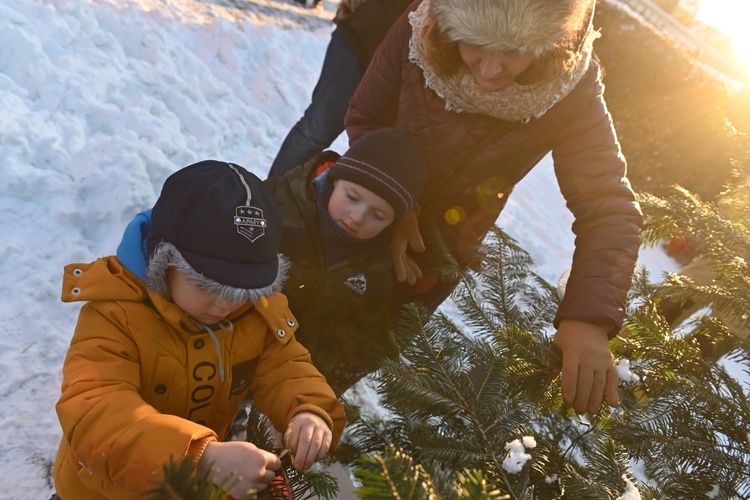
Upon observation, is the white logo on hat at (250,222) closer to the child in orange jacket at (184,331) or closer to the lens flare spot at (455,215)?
the child in orange jacket at (184,331)

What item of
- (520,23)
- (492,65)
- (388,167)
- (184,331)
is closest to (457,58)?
(492,65)

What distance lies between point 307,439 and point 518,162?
42.7 inches

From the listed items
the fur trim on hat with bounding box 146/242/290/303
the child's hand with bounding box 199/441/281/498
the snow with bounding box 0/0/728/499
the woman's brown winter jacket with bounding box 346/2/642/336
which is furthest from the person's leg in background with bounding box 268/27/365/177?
the child's hand with bounding box 199/441/281/498

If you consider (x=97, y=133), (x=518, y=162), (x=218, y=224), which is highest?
(x=518, y=162)

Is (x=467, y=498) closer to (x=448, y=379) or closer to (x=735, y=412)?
(x=448, y=379)

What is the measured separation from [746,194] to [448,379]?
1180 millimetres

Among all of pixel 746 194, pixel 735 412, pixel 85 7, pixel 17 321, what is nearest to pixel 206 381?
pixel 735 412

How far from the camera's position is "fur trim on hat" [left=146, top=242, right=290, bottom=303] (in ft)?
3.76

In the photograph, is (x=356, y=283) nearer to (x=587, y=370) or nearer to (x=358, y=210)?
(x=358, y=210)

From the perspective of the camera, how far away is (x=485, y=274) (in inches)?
66.0

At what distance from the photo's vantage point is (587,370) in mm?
1094

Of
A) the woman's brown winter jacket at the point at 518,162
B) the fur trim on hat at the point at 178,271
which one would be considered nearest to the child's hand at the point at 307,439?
the fur trim on hat at the point at 178,271

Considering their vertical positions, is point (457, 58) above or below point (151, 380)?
above

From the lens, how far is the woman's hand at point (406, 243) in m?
1.70
